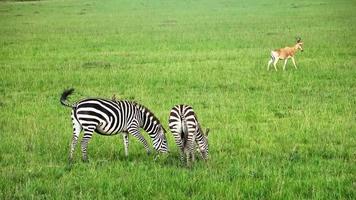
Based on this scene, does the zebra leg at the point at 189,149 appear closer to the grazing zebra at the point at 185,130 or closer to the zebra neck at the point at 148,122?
the grazing zebra at the point at 185,130

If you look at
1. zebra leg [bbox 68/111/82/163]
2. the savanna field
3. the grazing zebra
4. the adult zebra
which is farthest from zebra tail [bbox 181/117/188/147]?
zebra leg [bbox 68/111/82/163]

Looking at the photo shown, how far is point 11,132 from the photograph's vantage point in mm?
12945

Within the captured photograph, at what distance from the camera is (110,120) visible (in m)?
10.3

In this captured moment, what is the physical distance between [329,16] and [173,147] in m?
41.8

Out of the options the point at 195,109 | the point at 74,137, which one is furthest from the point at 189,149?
the point at 195,109

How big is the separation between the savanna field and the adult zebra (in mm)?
500

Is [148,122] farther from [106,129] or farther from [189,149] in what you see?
[189,149]

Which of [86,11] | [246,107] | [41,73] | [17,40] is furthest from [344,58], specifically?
[86,11]

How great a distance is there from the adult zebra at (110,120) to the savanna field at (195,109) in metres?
0.50

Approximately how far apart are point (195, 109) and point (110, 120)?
559 centimetres

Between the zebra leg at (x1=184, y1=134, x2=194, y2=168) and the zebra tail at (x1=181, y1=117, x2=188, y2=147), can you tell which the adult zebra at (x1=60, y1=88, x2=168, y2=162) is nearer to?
the zebra leg at (x1=184, y1=134, x2=194, y2=168)

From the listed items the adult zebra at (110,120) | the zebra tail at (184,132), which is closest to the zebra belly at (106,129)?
the adult zebra at (110,120)

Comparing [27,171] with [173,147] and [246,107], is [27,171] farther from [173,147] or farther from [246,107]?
[246,107]

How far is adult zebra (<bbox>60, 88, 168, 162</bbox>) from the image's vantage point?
1014cm
